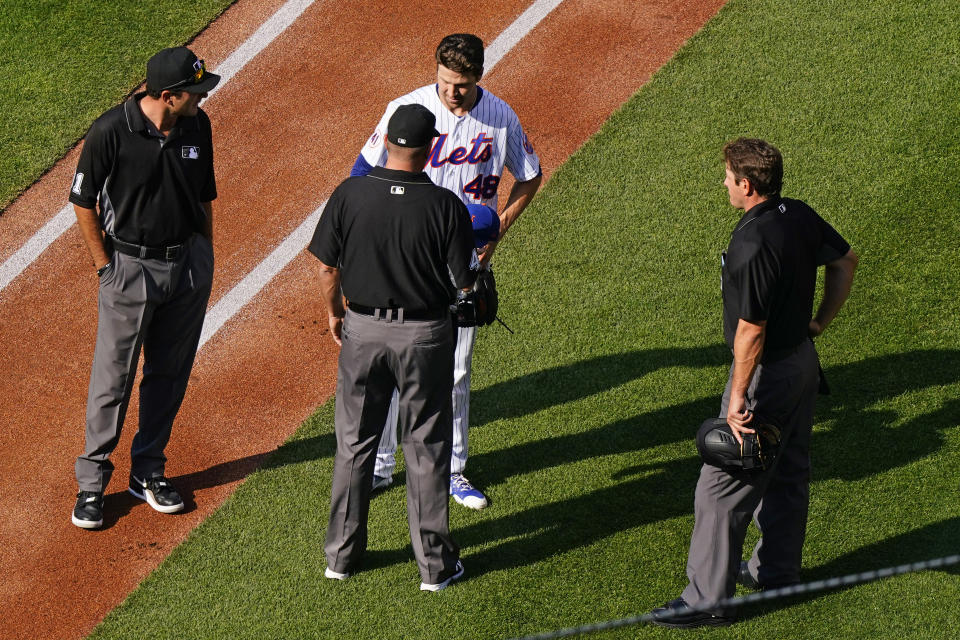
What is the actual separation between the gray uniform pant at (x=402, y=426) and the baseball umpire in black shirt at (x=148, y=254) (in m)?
1.05

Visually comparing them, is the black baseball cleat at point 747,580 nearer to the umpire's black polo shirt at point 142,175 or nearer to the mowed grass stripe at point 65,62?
the umpire's black polo shirt at point 142,175

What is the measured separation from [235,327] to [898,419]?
3.84 metres

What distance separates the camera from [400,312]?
14.8ft

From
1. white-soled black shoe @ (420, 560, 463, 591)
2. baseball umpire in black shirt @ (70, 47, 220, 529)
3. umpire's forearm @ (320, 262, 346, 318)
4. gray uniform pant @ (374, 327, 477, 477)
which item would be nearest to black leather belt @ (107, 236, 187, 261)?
baseball umpire in black shirt @ (70, 47, 220, 529)

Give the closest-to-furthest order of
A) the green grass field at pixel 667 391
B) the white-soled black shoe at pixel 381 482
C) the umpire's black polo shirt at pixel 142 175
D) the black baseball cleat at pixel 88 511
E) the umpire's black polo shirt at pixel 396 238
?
the umpire's black polo shirt at pixel 396 238
the umpire's black polo shirt at pixel 142 175
the green grass field at pixel 667 391
the black baseball cleat at pixel 88 511
the white-soled black shoe at pixel 381 482

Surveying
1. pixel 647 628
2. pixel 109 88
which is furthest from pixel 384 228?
pixel 109 88

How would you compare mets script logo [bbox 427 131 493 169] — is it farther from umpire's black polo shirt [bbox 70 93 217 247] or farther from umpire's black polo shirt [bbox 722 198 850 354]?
umpire's black polo shirt [bbox 722 198 850 354]

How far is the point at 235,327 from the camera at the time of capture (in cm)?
651

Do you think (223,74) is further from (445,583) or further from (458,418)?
(445,583)

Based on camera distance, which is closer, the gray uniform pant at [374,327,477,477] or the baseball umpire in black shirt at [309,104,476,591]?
the baseball umpire in black shirt at [309,104,476,591]

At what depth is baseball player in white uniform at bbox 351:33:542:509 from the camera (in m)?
4.82

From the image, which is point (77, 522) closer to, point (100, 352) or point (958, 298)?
point (100, 352)

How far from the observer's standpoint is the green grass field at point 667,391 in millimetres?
4965

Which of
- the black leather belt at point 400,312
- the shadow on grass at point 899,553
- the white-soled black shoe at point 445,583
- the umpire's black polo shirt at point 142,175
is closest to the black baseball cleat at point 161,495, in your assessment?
the umpire's black polo shirt at point 142,175
